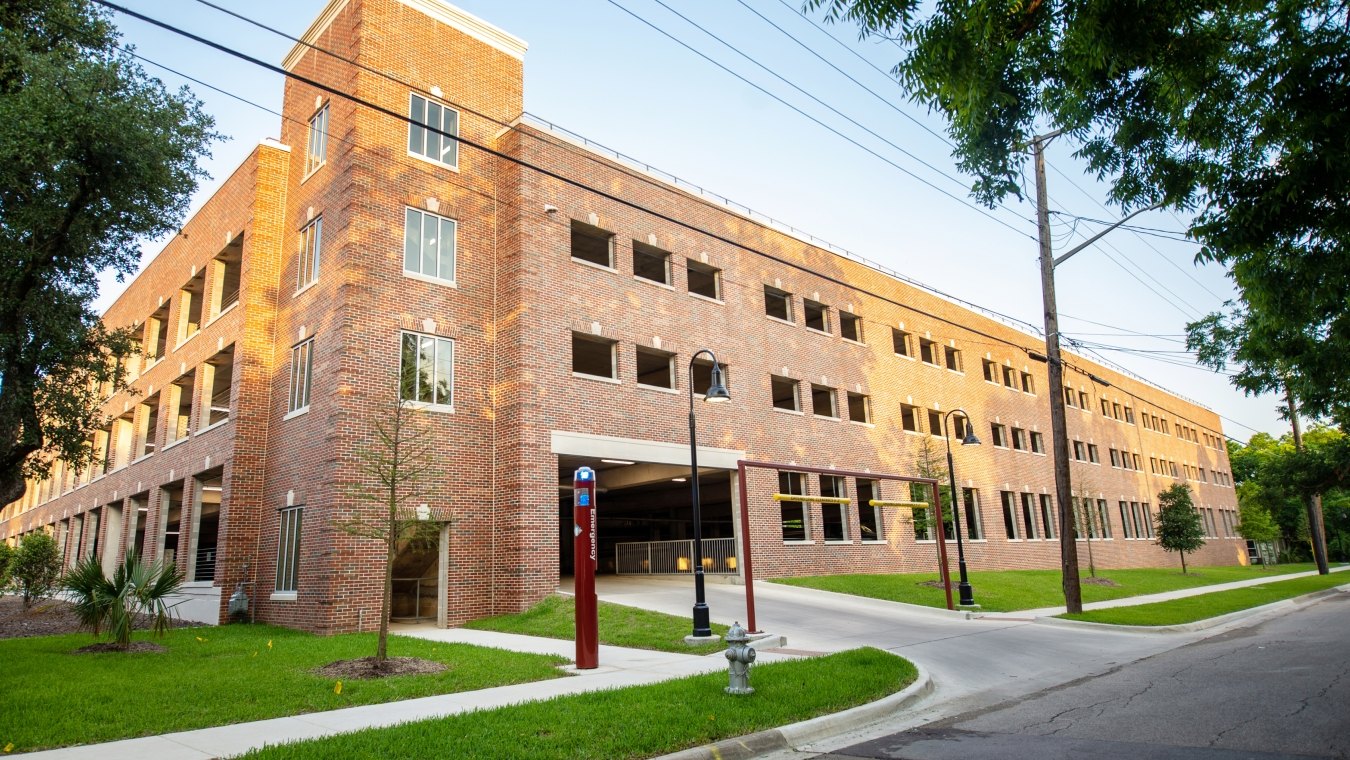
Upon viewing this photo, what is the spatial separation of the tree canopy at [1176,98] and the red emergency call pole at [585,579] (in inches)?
255

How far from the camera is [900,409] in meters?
31.9

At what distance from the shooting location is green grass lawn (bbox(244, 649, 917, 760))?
6.39 metres

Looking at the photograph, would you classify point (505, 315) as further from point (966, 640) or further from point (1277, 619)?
point (1277, 619)

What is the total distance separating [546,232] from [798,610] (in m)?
11.3

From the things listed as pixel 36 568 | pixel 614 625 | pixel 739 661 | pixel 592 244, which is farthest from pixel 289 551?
pixel 739 661

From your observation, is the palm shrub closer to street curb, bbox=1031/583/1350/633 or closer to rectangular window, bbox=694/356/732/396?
rectangular window, bbox=694/356/732/396

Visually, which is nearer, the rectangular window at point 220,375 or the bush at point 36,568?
the rectangular window at point 220,375

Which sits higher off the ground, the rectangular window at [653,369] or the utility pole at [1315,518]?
the rectangular window at [653,369]

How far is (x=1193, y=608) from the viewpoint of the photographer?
20156mm

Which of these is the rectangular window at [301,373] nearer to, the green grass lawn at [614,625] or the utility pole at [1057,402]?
the green grass lawn at [614,625]

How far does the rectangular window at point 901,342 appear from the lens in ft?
109

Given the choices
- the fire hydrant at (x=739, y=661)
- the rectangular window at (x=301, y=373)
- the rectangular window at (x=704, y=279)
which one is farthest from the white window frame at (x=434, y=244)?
the fire hydrant at (x=739, y=661)

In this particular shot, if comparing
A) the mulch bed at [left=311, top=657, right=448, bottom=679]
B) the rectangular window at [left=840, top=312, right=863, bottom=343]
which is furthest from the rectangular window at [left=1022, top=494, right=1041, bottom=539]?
the mulch bed at [left=311, top=657, right=448, bottom=679]

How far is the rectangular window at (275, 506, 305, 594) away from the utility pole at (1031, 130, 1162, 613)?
58.2ft
